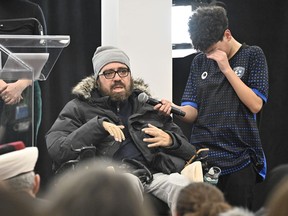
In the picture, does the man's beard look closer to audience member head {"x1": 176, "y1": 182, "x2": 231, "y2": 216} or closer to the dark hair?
the dark hair

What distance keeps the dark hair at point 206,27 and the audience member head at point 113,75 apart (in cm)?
40

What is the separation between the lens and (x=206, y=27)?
311cm

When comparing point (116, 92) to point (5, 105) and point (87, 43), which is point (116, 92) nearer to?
point (5, 105)

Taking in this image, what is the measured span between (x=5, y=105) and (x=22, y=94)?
0.33ft

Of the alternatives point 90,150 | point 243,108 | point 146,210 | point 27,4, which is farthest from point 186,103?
point 146,210

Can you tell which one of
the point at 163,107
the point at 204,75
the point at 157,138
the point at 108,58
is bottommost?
the point at 157,138

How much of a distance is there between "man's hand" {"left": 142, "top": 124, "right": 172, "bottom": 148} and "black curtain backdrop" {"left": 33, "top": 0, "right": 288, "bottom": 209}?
1313 mm

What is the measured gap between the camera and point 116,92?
3064 mm

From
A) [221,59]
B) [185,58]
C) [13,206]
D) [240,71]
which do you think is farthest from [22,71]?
[185,58]

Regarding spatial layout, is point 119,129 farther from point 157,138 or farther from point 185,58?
point 185,58

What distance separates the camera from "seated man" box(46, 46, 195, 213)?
Result: 2.79 metres

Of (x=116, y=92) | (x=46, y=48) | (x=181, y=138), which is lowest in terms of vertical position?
(x=181, y=138)

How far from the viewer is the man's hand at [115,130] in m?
2.73

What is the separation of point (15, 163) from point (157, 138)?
1.24 meters
